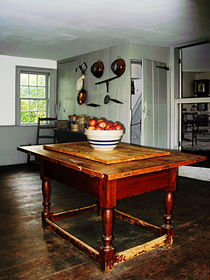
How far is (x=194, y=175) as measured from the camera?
6.16m

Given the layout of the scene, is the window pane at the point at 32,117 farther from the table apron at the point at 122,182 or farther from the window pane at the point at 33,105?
the table apron at the point at 122,182

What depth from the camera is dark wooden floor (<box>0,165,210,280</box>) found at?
8.29 ft

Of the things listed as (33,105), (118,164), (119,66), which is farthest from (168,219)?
(33,105)

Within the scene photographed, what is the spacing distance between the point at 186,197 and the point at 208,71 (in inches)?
105

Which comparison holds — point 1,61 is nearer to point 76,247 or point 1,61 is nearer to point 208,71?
point 208,71

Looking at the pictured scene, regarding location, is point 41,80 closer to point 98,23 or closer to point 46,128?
point 46,128

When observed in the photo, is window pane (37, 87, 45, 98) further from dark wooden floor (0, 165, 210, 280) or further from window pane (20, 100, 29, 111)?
dark wooden floor (0, 165, 210, 280)

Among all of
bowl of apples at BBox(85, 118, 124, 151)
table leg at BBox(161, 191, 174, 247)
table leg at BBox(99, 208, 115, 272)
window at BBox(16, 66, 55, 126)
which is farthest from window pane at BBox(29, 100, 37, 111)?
table leg at BBox(99, 208, 115, 272)

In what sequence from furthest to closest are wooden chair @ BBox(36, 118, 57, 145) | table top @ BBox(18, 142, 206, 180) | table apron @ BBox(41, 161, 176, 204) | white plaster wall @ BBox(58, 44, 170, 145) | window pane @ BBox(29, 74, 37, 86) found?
window pane @ BBox(29, 74, 37, 86) → wooden chair @ BBox(36, 118, 57, 145) → white plaster wall @ BBox(58, 44, 170, 145) → table apron @ BBox(41, 161, 176, 204) → table top @ BBox(18, 142, 206, 180)

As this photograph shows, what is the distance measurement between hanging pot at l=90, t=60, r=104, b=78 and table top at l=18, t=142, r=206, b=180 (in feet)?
12.2

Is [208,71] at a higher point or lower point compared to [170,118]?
higher

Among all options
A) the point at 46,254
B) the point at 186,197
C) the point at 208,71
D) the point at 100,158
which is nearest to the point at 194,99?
the point at 208,71

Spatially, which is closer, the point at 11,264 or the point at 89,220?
the point at 11,264

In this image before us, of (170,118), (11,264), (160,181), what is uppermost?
(170,118)
